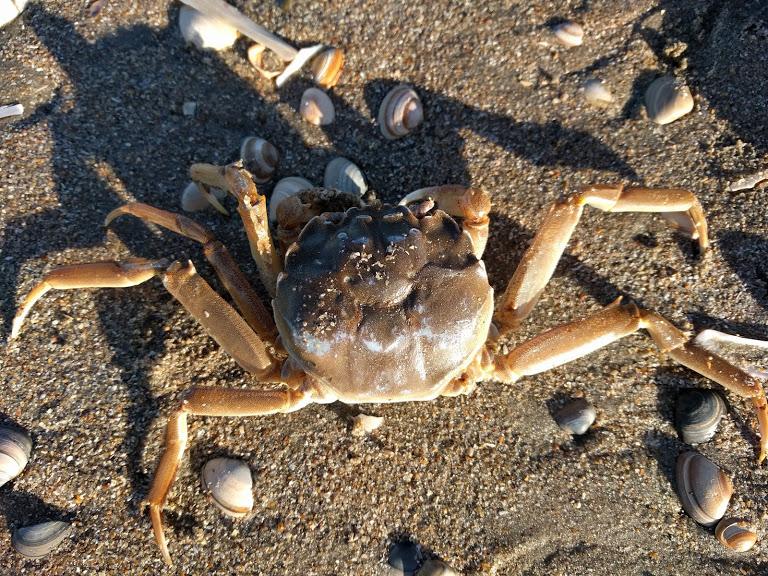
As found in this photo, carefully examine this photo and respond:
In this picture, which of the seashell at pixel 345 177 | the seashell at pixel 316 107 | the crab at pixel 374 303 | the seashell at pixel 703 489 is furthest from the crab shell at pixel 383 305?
the seashell at pixel 703 489

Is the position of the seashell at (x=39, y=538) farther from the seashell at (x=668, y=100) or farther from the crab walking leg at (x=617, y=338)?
the seashell at (x=668, y=100)

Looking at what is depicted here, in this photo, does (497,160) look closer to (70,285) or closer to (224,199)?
(224,199)

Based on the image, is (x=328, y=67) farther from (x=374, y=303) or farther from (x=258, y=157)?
(x=374, y=303)

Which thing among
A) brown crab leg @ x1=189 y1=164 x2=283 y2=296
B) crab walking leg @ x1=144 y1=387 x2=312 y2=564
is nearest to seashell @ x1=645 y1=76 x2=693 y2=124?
brown crab leg @ x1=189 y1=164 x2=283 y2=296

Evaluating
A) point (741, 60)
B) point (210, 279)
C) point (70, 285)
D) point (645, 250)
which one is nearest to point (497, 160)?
point (645, 250)

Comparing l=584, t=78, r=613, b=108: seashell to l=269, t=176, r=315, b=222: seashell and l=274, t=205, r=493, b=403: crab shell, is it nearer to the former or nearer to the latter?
l=274, t=205, r=493, b=403: crab shell

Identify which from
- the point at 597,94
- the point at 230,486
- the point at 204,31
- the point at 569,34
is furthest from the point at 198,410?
the point at 569,34

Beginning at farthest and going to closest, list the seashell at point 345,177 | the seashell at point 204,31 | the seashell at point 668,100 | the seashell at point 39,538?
the seashell at point 204,31
the seashell at point 345,177
the seashell at point 668,100
the seashell at point 39,538
